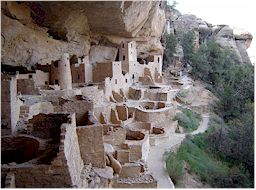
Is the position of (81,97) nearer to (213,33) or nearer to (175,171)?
(175,171)

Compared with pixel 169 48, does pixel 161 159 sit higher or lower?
lower

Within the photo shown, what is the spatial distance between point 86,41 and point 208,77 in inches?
456

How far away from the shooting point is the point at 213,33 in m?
31.0

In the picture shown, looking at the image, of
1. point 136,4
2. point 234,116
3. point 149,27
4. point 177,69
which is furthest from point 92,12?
point 177,69

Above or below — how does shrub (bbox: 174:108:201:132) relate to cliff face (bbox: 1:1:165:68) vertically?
below

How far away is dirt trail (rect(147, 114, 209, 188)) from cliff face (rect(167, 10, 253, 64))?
16.1 m

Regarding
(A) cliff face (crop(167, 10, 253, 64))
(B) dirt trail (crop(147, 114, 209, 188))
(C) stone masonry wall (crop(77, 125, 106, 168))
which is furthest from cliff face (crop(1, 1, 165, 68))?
(A) cliff face (crop(167, 10, 253, 64))

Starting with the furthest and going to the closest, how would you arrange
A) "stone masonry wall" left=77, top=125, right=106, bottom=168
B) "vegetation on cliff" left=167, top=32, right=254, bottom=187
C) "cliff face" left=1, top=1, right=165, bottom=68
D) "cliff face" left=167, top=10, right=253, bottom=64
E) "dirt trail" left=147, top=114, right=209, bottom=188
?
"cliff face" left=167, top=10, right=253, bottom=64 → "cliff face" left=1, top=1, right=165, bottom=68 → "vegetation on cliff" left=167, top=32, right=254, bottom=187 → "dirt trail" left=147, top=114, right=209, bottom=188 → "stone masonry wall" left=77, top=125, right=106, bottom=168

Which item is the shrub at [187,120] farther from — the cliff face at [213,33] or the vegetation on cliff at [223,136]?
the cliff face at [213,33]

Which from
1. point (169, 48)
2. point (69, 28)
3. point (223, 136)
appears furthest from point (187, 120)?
point (169, 48)

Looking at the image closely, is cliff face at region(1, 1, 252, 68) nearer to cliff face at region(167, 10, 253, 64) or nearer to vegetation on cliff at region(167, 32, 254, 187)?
vegetation on cliff at region(167, 32, 254, 187)

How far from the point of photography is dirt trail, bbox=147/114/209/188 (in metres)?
9.08

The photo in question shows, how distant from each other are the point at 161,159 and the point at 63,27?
21.9ft

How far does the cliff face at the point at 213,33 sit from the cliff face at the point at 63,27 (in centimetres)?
1369
